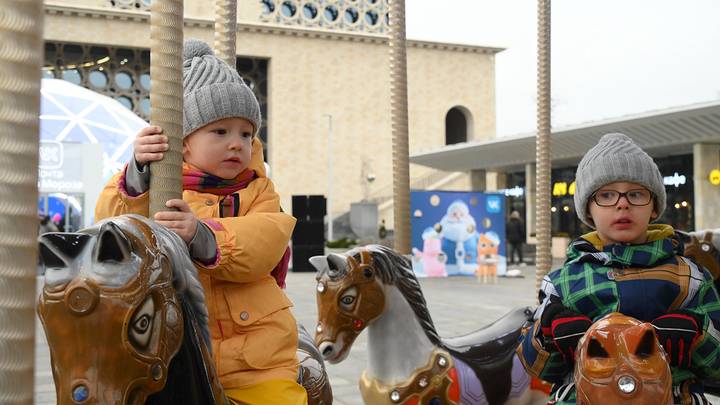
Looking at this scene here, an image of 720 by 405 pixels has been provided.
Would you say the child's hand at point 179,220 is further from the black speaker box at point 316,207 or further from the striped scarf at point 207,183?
the black speaker box at point 316,207

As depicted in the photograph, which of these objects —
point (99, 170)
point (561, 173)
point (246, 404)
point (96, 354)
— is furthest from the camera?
point (561, 173)

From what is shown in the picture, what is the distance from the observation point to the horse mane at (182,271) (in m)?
1.65

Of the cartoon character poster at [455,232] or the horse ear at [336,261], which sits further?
the cartoon character poster at [455,232]

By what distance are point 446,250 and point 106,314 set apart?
57.1ft

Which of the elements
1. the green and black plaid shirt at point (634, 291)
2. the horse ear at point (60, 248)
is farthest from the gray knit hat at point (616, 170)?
the horse ear at point (60, 248)

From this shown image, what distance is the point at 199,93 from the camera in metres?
2.24

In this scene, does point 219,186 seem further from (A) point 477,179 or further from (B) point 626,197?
(A) point 477,179

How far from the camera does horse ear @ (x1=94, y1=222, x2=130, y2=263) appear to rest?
58.0 inches

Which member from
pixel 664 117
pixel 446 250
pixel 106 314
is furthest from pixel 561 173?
pixel 106 314

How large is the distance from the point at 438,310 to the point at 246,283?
981 cm

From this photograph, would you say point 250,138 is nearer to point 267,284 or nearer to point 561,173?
point 267,284

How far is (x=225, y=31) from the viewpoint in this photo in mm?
3479

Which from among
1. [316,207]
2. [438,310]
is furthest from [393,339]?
[316,207]

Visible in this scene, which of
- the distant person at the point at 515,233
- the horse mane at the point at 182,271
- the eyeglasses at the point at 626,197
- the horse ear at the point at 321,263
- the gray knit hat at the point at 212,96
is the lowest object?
the distant person at the point at 515,233
